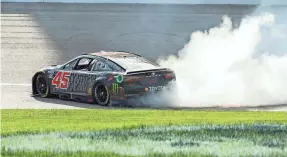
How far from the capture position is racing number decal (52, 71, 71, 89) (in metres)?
16.8

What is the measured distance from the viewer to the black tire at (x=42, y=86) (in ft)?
56.3

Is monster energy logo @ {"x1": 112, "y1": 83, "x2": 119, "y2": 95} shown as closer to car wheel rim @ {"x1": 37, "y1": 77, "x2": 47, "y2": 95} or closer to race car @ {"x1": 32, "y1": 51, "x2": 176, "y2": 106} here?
race car @ {"x1": 32, "y1": 51, "x2": 176, "y2": 106}

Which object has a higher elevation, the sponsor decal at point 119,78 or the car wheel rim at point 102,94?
the sponsor decal at point 119,78

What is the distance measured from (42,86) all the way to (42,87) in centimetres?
4

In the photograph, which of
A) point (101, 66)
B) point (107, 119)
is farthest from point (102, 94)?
point (107, 119)

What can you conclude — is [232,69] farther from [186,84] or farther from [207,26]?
[207,26]

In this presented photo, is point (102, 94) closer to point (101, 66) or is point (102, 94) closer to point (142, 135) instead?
point (101, 66)

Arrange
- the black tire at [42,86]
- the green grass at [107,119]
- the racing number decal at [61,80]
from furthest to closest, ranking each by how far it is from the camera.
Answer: the black tire at [42,86], the racing number decal at [61,80], the green grass at [107,119]

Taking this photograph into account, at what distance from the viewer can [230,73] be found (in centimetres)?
1783

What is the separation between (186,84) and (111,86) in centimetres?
222

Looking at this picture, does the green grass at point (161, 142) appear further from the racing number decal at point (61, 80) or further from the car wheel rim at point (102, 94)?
the racing number decal at point (61, 80)

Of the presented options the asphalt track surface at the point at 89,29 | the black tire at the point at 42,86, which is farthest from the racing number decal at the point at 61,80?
the asphalt track surface at the point at 89,29

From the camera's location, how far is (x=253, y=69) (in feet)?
59.0

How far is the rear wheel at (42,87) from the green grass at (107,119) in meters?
2.91
